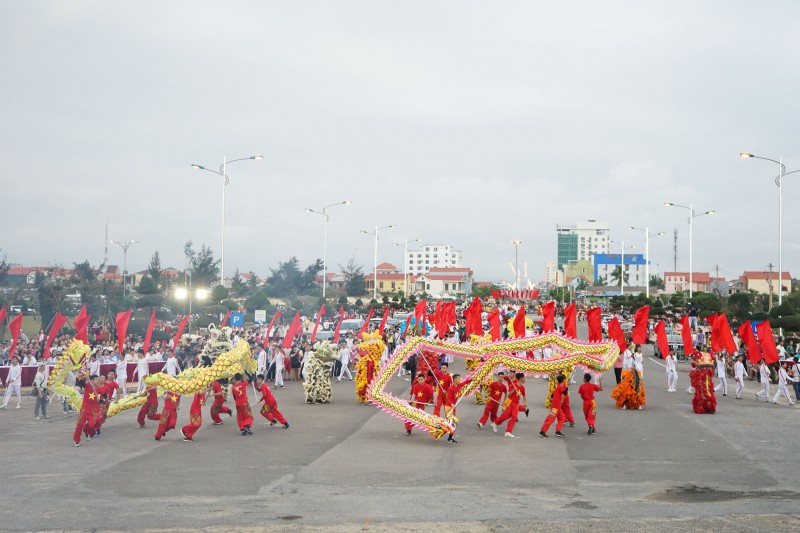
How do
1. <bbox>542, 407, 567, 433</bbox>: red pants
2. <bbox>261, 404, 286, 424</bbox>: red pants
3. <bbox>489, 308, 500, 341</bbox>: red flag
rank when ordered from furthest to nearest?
<bbox>489, 308, 500, 341</bbox>: red flag, <bbox>261, 404, 286, 424</bbox>: red pants, <bbox>542, 407, 567, 433</bbox>: red pants

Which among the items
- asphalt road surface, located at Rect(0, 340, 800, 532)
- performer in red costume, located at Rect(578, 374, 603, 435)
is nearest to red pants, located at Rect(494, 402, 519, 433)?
asphalt road surface, located at Rect(0, 340, 800, 532)

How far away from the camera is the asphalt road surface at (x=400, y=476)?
30.7 feet

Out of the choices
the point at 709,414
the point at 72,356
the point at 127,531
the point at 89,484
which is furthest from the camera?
the point at 709,414

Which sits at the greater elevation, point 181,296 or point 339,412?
point 181,296

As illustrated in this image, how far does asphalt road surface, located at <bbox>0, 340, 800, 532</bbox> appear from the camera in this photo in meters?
9.34

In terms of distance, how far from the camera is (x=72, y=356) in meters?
17.2

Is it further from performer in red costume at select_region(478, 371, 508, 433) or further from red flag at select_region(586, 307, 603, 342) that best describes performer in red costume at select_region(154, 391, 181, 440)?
red flag at select_region(586, 307, 603, 342)

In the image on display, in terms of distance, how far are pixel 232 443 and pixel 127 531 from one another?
6094mm

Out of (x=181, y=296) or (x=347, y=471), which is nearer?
(x=347, y=471)

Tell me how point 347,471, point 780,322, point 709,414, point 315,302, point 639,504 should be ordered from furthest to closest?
1. point 315,302
2. point 780,322
3. point 709,414
4. point 347,471
5. point 639,504

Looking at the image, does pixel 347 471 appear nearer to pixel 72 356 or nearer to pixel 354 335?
pixel 72 356

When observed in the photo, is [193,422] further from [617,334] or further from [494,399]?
[617,334]

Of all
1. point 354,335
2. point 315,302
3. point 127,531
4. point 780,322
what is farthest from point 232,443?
point 315,302

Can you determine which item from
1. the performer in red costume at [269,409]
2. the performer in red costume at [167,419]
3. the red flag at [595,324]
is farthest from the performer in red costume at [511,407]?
the red flag at [595,324]
